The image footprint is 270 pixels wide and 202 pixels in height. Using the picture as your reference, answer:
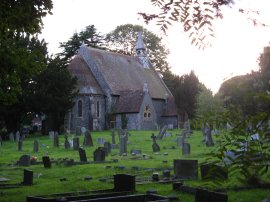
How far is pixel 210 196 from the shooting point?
20.5ft

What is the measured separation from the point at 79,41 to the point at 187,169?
5571 centimetres

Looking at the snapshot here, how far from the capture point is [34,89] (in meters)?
38.6

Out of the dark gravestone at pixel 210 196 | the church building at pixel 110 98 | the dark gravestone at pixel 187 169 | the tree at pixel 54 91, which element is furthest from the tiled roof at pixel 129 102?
the dark gravestone at pixel 210 196

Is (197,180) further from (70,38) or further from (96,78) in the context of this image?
(70,38)

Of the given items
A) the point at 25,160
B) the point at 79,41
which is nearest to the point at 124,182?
the point at 25,160

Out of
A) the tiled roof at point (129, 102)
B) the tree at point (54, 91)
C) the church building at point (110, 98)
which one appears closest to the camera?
the tree at point (54, 91)

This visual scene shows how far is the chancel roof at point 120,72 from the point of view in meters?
47.3

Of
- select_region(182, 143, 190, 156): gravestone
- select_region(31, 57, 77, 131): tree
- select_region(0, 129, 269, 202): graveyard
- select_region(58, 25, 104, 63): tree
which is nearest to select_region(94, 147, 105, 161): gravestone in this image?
select_region(0, 129, 269, 202): graveyard

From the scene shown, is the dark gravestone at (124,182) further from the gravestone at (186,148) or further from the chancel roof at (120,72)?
the chancel roof at (120,72)

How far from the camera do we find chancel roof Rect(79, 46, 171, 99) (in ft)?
155

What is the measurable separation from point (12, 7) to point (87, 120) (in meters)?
35.0

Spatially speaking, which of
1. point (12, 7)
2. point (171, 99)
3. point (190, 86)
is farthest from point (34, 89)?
point (12, 7)

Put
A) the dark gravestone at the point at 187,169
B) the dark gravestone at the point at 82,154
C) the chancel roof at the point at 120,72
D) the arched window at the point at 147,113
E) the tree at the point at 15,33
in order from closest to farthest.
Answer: the tree at the point at 15,33
the dark gravestone at the point at 187,169
the dark gravestone at the point at 82,154
the arched window at the point at 147,113
the chancel roof at the point at 120,72

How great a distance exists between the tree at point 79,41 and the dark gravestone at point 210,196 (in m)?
58.0
